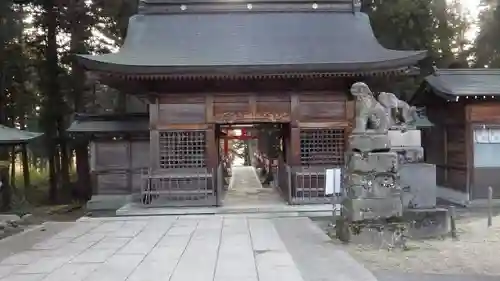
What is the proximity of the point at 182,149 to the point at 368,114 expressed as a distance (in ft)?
23.9

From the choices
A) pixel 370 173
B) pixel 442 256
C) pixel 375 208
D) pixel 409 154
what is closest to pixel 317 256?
pixel 375 208

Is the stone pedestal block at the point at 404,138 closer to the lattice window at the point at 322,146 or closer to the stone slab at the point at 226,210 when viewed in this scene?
the stone slab at the point at 226,210

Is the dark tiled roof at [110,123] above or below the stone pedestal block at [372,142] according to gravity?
above

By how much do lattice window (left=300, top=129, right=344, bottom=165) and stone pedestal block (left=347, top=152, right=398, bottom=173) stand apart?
20.4 ft

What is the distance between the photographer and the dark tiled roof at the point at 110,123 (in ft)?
57.9

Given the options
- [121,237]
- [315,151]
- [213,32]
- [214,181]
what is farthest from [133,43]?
[121,237]

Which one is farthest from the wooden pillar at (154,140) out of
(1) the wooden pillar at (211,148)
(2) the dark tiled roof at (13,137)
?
(2) the dark tiled roof at (13,137)

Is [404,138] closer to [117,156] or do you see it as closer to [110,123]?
[117,156]

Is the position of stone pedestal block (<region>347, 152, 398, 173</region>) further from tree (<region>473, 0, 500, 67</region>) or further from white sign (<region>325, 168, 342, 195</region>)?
tree (<region>473, 0, 500, 67</region>)

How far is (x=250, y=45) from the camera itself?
1692 centimetres

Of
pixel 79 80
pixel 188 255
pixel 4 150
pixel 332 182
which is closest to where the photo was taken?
pixel 188 255

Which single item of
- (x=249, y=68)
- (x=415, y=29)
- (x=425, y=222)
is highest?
(x=415, y=29)

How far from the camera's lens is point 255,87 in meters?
15.8

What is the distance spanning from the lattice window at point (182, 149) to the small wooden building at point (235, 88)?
0.10ft
